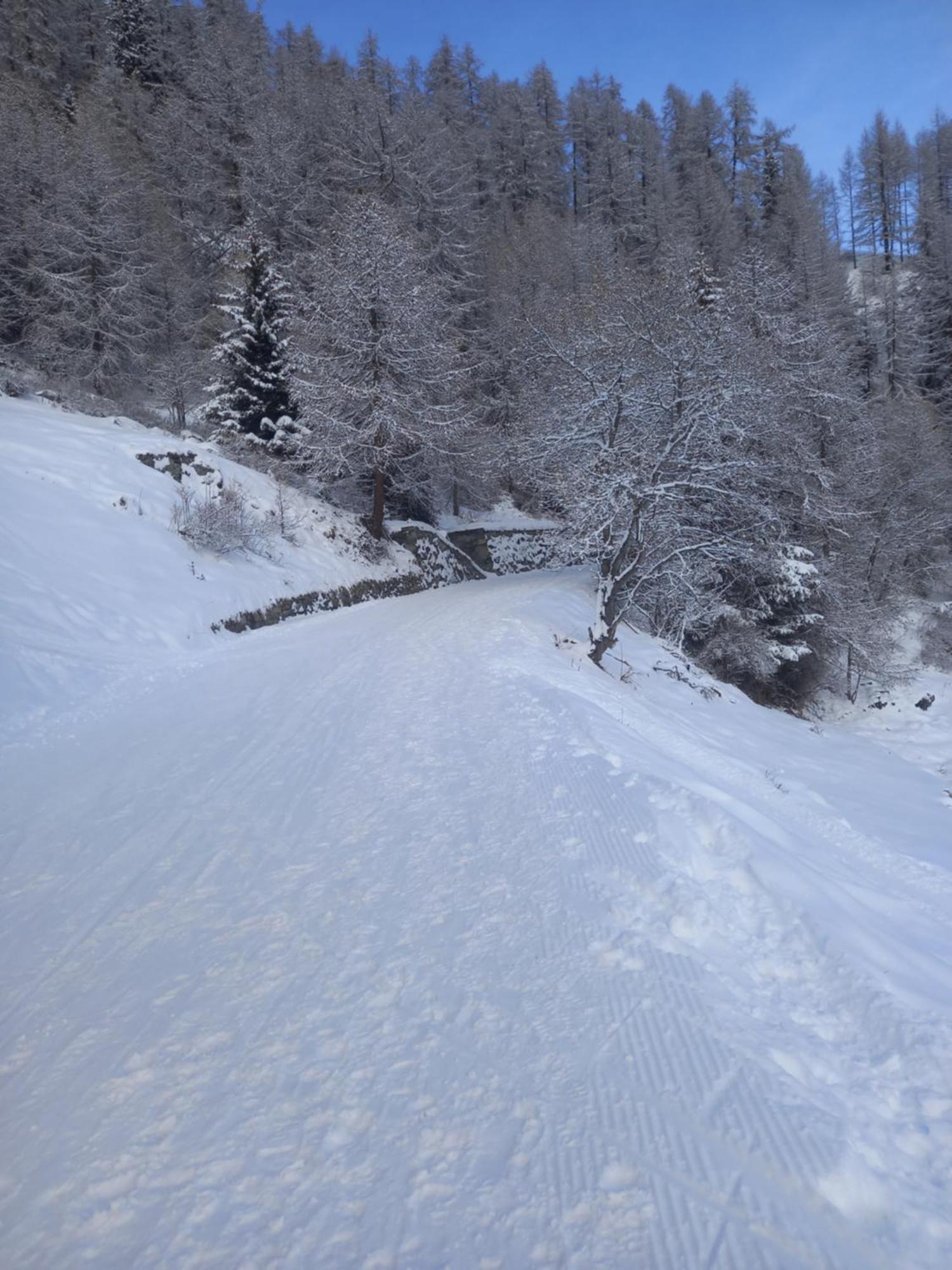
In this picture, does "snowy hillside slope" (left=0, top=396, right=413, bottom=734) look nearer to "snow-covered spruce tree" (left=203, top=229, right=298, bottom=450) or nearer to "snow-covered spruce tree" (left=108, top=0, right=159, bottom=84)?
"snow-covered spruce tree" (left=203, top=229, right=298, bottom=450)

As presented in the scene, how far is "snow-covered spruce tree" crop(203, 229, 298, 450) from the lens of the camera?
17953 mm

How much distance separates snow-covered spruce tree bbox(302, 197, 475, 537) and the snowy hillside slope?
12.1ft

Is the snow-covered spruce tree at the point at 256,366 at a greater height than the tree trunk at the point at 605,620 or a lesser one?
greater

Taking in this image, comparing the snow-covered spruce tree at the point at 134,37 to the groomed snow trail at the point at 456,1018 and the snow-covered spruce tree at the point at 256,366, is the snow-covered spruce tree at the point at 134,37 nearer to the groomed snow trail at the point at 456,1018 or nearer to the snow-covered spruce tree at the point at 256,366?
the snow-covered spruce tree at the point at 256,366

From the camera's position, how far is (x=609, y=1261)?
5.39 ft

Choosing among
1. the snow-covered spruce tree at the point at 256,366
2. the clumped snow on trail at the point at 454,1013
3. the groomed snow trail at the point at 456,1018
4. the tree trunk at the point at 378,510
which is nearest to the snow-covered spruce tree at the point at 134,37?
the snow-covered spruce tree at the point at 256,366

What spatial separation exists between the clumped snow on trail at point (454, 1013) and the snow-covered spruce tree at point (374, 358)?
13667mm

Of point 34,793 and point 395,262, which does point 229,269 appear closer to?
point 395,262

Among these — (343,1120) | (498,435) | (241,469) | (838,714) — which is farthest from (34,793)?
(498,435)

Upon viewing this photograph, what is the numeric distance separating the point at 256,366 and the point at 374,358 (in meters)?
3.42

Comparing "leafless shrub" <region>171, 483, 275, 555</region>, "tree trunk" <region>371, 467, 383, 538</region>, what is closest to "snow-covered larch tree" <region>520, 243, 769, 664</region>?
"tree trunk" <region>371, 467, 383, 538</region>

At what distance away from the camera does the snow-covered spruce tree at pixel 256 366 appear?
58.9 feet

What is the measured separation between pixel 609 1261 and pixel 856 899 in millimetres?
2893

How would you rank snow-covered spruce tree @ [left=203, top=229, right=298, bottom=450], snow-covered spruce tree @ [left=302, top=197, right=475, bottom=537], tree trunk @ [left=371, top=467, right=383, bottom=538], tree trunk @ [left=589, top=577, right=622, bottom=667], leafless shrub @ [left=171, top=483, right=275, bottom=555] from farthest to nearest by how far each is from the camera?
tree trunk @ [left=371, top=467, right=383, bottom=538] → snow-covered spruce tree @ [left=203, top=229, right=298, bottom=450] → snow-covered spruce tree @ [left=302, top=197, right=475, bottom=537] → leafless shrub @ [left=171, top=483, right=275, bottom=555] → tree trunk @ [left=589, top=577, right=622, bottom=667]
